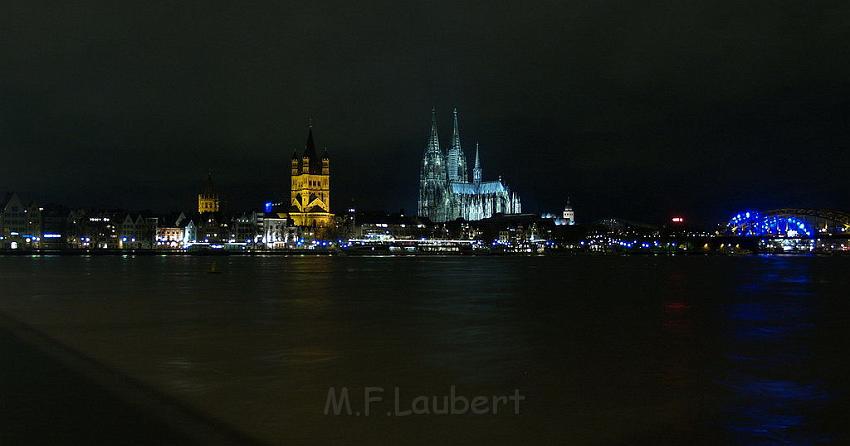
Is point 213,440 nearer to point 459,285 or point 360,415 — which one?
point 360,415

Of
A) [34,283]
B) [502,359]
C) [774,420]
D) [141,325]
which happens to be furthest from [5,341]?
[34,283]

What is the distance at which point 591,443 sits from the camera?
8.92 m

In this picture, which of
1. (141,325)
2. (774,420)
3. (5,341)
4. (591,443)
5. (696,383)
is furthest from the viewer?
(141,325)

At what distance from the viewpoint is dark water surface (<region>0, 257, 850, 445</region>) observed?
9703mm

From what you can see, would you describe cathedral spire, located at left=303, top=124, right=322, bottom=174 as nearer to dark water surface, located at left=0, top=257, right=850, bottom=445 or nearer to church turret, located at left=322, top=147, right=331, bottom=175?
church turret, located at left=322, top=147, right=331, bottom=175

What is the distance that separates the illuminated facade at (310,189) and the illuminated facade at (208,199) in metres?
18.3

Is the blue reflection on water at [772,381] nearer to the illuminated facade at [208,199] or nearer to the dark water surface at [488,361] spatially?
the dark water surface at [488,361]

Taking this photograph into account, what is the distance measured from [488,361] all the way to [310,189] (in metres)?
181

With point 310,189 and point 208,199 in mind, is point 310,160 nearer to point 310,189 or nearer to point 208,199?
point 310,189

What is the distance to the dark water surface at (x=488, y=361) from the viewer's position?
970 centimetres

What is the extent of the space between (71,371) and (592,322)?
1409cm

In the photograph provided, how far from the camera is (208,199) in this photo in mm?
194500

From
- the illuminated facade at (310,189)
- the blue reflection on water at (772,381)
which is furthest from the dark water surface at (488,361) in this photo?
the illuminated facade at (310,189)

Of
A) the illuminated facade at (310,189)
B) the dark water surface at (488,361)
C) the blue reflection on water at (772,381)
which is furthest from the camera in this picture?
the illuminated facade at (310,189)
